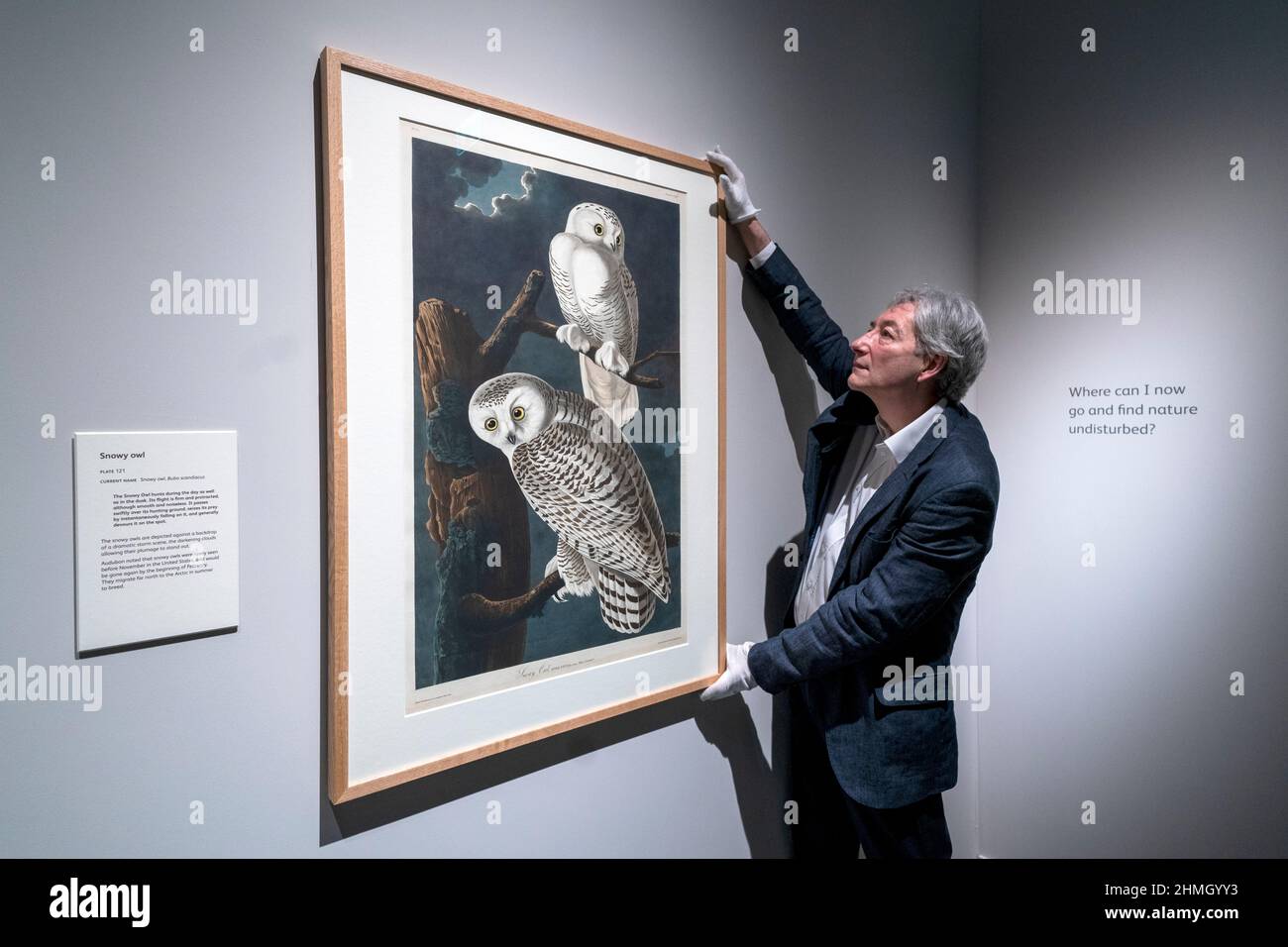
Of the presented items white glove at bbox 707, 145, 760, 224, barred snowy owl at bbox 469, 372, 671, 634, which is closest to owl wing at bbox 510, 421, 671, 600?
barred snowy owl at bbox 469, 372, 671, 634

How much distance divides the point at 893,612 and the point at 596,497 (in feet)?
1.68

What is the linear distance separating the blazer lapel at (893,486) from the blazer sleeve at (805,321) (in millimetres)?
236

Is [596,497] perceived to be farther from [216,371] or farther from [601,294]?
[216,371]

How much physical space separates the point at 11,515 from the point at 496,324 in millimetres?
568

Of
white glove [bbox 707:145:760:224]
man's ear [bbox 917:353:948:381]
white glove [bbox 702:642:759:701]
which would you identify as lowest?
white glove [bbox 702:642:759:701]

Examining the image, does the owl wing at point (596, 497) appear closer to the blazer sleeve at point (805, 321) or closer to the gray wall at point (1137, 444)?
the blazer sleeve at point (805, 321)

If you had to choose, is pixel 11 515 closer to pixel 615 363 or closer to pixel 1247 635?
pixel 615 363

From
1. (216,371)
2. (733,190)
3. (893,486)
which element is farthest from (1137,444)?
(216,371)

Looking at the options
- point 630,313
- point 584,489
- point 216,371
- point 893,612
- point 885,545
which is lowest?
point 893,612

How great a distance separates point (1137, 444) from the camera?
1.72 m

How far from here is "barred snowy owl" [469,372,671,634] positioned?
3.41ft

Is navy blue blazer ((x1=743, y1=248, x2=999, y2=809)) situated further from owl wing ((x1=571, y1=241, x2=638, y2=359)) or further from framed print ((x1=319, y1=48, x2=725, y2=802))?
owl wing ((x1=571, y1=241, x2=638, y2=359))

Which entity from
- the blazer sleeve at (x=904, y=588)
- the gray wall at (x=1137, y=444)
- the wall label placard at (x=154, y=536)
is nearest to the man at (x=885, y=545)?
the blazer sleeve at (x=904, y=588)
